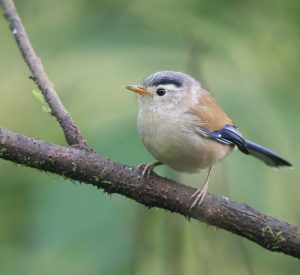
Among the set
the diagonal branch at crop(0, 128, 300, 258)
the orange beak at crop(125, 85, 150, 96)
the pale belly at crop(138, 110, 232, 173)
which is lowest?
the diagonal branch at crop(0, 128, 300, 258)

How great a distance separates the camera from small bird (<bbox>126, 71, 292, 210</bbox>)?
3.23 meters

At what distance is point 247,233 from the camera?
2.77m

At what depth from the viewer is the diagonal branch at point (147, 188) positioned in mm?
2580

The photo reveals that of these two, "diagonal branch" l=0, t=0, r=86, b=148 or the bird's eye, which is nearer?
"diagonal branch" l=0, t=0, r=86, b=148

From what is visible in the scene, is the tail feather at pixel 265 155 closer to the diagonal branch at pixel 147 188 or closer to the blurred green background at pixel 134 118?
the blurred green background at pixel 134 118

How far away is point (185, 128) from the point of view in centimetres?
344

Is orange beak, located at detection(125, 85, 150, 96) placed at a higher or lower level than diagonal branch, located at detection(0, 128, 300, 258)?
higher

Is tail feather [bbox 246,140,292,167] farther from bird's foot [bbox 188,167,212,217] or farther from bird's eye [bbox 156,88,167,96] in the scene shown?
bird's eye [bbox 156,88,167,96]

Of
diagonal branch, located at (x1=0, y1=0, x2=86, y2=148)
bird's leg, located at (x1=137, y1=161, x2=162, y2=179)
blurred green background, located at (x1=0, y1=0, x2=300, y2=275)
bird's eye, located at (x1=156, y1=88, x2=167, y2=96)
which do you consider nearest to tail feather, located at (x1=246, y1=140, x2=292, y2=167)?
blurred green background, located at (x1=0, y1=0, x2=300, y2=275)

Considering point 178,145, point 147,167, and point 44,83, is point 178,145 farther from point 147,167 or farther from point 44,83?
point 44,83

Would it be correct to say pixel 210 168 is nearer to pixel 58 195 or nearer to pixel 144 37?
pixel 144 37

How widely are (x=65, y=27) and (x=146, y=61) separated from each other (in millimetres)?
577

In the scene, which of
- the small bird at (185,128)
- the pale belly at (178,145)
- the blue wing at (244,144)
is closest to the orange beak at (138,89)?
the small bird at (185,128)

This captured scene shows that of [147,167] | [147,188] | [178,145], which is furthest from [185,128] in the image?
[147,188]
